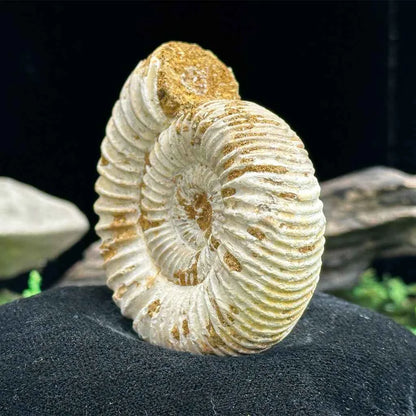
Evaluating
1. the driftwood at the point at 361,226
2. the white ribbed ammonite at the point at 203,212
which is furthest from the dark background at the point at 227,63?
the white ribbed ammonite at the point at 203,212

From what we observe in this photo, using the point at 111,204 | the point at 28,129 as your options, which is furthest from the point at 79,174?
the point at 111,204

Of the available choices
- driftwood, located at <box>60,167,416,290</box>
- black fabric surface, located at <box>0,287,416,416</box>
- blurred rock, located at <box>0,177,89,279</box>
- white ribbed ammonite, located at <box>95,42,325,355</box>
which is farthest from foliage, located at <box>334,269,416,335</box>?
white ribbed ammonite, located at <box>95,42,325,355</box>

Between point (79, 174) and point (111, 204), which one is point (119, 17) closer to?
point (79, 174)

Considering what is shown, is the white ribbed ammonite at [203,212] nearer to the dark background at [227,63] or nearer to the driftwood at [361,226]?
the dark background at [227,63]

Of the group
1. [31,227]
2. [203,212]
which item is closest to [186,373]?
[203,212]

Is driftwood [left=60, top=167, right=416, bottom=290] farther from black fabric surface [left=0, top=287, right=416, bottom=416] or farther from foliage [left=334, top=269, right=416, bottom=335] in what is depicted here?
black fabric surface [left=0, top=287, right=416, bottom=416]

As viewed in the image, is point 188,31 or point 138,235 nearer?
point 138,235
